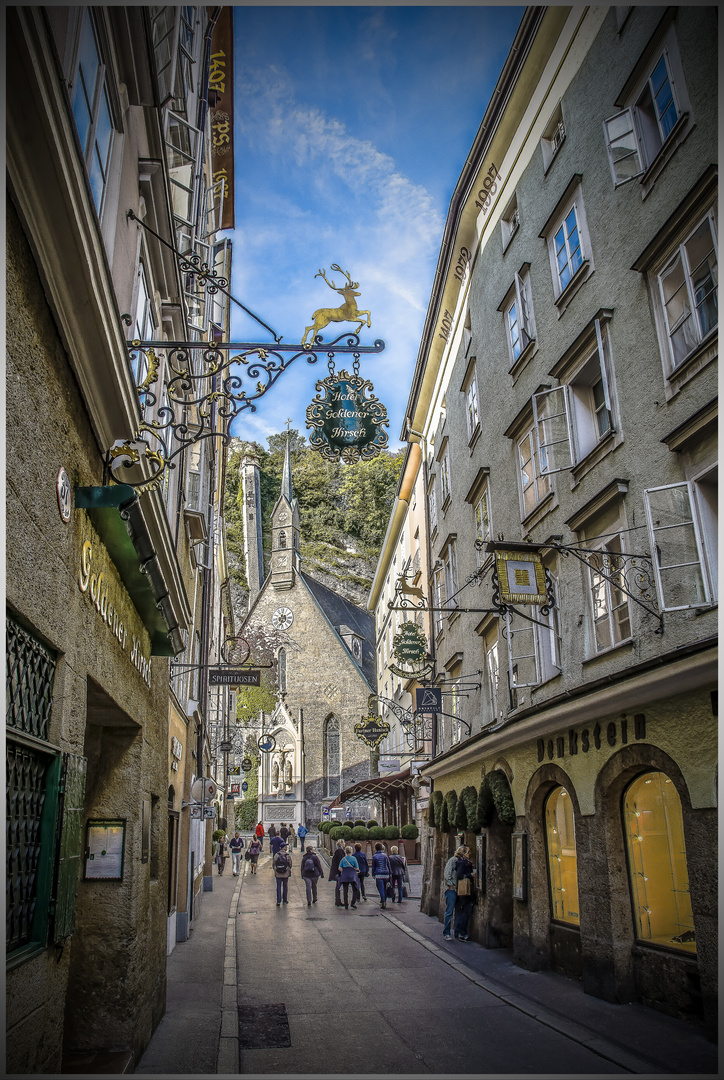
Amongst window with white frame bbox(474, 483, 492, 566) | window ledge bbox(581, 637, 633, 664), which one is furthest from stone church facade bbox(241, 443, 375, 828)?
window ledge bbox(581, 637, 633, 664)

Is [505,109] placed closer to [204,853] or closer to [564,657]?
[564,657]

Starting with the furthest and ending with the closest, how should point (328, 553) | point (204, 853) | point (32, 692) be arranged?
point (328, 553) < point (204, 853) < point (32, 692)

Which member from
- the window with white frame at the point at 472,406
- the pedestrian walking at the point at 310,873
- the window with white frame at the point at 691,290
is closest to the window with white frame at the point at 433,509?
the window with white frame at the point at 472,406

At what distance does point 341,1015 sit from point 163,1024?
6.07 feet

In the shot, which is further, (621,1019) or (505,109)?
(505,109)

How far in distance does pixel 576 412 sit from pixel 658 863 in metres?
5.94

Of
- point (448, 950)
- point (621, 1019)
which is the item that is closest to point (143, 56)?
point (621, 1019)

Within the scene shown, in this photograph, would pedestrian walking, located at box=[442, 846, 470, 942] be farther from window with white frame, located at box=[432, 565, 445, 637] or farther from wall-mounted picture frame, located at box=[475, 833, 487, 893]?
window with white frame, located at box=[432, 565, 445, 637]

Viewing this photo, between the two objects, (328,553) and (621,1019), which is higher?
(328,553)

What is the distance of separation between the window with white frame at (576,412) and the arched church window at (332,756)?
43460 mm

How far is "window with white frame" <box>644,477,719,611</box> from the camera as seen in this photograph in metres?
7.98

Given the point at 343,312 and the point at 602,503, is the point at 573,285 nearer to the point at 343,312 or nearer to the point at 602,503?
the point at 602,503

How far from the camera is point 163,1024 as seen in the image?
8250 millimetres

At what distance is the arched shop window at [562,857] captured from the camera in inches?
433
